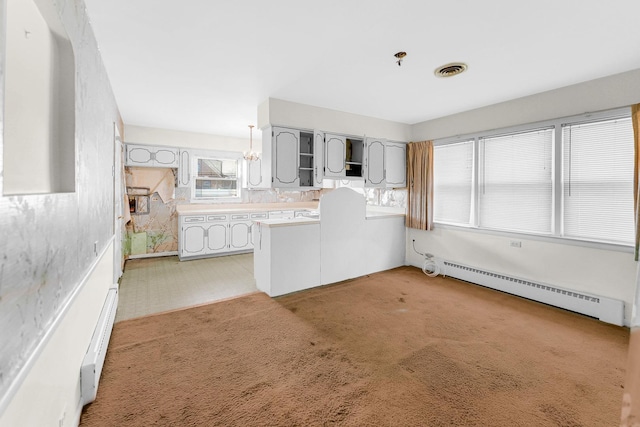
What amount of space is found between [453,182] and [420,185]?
1.62ft

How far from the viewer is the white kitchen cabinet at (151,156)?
16.6 feet

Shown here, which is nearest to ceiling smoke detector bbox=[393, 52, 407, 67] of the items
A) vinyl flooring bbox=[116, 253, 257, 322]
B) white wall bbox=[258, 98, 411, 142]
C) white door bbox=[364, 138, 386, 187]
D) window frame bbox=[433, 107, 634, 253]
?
white wall bbox=[258, 98, 411, 142]

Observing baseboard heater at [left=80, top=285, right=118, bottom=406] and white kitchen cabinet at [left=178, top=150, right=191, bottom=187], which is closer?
baseboard heater at [left=80, top=285, right=118, bottom=406]

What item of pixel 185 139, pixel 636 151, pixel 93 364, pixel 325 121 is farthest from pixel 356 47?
pixel 185 139

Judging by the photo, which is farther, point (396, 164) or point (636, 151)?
point (396, 164)

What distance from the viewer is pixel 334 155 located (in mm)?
4152

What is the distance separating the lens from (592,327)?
272cm

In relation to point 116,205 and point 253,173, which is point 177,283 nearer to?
point 116,205

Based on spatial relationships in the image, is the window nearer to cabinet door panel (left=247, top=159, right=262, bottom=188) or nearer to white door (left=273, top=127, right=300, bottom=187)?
cabinet door panel (left=247, top=159, right=262, bottom=188)

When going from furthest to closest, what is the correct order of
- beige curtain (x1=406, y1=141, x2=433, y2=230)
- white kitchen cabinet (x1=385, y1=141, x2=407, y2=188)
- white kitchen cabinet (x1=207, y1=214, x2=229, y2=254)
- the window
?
the window
white kitchen cabinet (x1=207, y1=214, x2=229, y2=254)
white kitchen cabinet (x1=385, y1=141, x2=407, y2=188)
beige curtain (x1=406, y1=141, x2=433, y2=230)

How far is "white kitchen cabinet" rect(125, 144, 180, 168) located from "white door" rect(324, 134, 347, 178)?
127 inches

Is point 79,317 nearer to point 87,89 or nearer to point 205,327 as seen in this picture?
point 205,327

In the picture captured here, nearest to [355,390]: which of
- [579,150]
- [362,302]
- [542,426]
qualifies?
[542,426]

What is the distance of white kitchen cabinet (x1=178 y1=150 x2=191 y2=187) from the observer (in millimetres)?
5527
